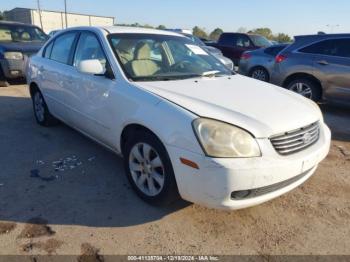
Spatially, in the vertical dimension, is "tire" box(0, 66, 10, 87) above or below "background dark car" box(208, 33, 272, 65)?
below

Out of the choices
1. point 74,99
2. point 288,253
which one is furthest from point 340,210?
point 74,99

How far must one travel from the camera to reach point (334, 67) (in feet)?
21.6

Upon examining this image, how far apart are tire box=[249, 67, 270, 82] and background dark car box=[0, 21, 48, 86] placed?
5741 millimetres

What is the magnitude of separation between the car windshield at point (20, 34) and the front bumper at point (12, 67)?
4.38 feet

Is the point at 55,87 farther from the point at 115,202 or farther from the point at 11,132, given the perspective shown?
the point at 115,202

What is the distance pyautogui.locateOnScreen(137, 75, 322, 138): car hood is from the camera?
2654mm

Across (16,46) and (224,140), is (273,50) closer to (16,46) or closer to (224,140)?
(16,46)

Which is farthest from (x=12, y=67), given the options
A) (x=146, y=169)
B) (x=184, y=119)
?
(x=184, y=119)

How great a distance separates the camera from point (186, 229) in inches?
112

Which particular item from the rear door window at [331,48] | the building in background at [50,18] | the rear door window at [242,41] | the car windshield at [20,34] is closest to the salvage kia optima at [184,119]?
the rear door window at [331,48]

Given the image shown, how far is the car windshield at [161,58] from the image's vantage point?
3.48m

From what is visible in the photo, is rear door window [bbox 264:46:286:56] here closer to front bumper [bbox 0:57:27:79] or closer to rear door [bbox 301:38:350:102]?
rear door [bbox 301:38:350:102]

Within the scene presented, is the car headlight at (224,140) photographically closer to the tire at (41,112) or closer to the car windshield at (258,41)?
the tire at (41,112)

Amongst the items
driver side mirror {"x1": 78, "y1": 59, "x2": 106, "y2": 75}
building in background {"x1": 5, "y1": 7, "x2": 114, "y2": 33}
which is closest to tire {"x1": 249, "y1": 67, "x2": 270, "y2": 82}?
driver side mirror {"x1": 78, "y1": 59, "x2": 106, "y2": 75}
